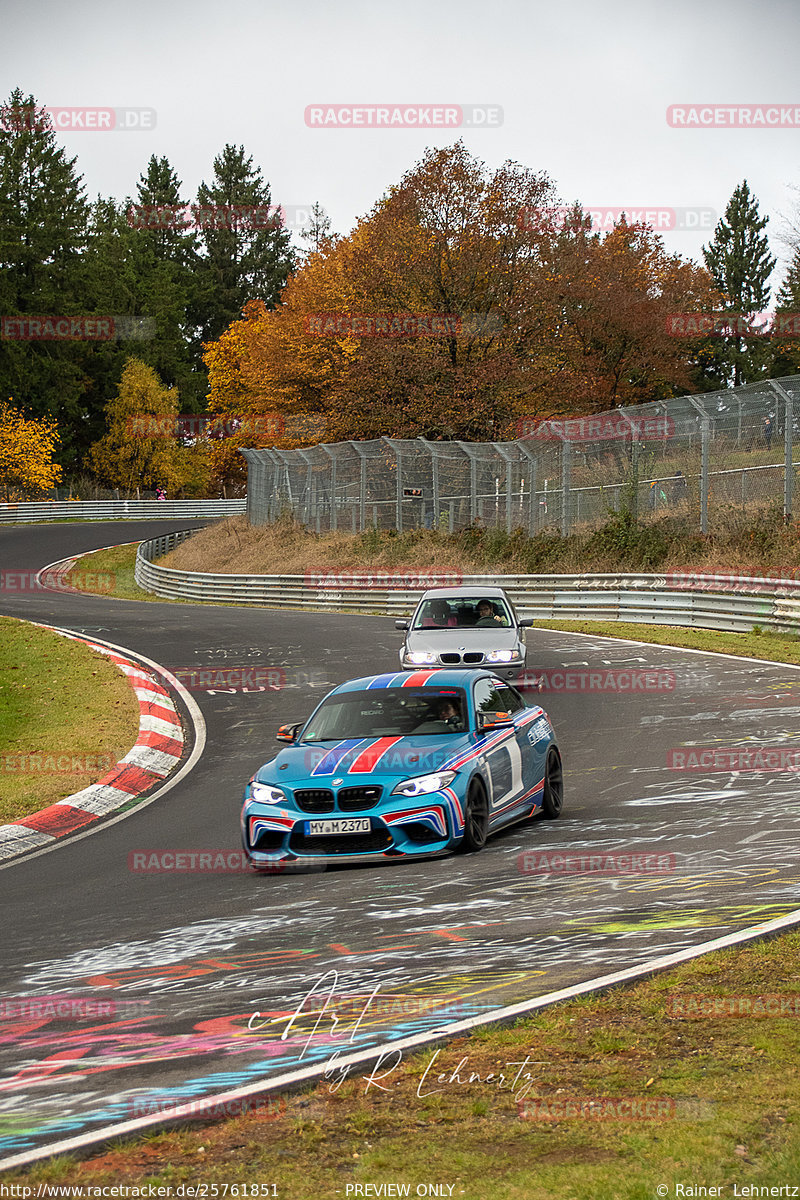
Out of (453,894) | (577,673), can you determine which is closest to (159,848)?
(453,894)

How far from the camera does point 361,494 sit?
42625 millimetres

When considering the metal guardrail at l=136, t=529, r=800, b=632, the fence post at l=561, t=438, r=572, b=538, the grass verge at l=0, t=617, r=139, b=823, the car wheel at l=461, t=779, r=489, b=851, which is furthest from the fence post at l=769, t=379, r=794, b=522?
the car wheel at l=461, t=779, r=489, b=851

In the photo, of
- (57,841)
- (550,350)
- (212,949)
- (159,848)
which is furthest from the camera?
(550,350)

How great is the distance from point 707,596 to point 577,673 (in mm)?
6635

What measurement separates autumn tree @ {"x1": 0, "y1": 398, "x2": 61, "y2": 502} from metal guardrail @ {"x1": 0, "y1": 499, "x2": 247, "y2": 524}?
6629 mm

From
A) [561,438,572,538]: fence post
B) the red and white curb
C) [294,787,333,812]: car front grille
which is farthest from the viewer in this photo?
[561,438,572,538]: fence post

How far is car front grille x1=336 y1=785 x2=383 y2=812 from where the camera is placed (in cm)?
923

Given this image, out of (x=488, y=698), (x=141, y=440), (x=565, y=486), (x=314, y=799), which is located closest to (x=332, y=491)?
(x=565, y=486)

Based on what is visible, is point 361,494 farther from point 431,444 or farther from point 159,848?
point 159,848

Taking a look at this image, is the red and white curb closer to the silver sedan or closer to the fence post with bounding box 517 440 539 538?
the silver sedan

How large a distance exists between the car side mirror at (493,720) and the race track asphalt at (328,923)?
0.89 m

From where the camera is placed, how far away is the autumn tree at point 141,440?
96875mm

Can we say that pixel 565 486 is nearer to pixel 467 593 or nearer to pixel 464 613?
pixel 467 593

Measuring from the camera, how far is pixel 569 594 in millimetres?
29984
